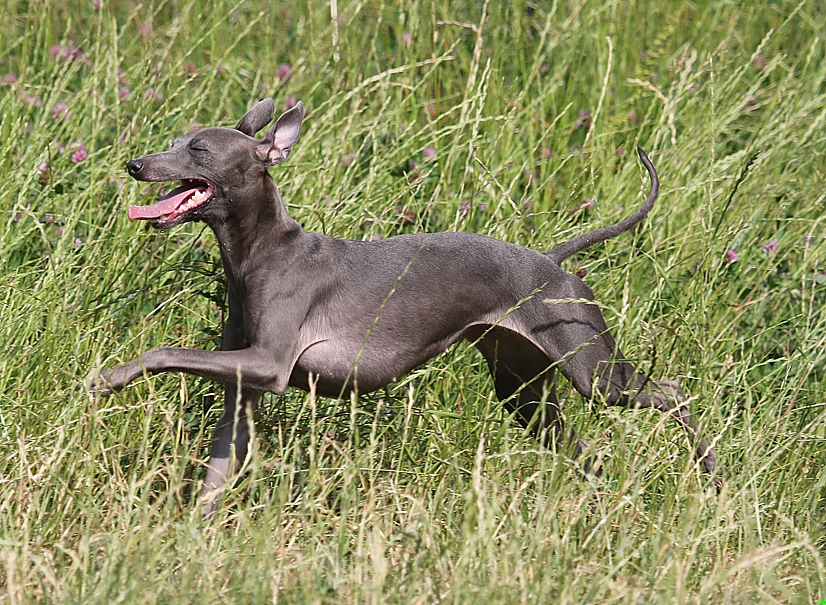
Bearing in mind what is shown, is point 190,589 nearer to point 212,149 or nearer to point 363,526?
point 363,526

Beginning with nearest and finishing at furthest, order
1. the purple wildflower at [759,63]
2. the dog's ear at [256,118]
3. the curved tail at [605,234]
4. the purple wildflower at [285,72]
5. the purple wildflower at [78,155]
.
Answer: the dog's ear at [256,118], the curved tail at [605,234], the purple wildflower at [78,155], the purple wildflower at [285,72], the purple wildflower at [759,63]

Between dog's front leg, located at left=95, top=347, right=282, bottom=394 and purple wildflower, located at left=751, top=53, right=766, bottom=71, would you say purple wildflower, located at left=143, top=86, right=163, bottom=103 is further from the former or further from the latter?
purple wildflower, located at left=751, top=53, right=766, bottom=71

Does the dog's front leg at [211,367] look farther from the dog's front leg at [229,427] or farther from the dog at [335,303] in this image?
the dog's front leg at [229,427]

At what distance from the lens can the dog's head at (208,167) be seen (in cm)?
354

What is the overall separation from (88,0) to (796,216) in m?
4.26

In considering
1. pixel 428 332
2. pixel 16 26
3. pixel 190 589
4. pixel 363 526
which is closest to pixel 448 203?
pixel 428 332

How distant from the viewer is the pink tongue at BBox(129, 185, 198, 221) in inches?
138

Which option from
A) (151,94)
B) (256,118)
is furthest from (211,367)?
(151,94)

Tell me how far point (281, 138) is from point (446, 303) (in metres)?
0.78

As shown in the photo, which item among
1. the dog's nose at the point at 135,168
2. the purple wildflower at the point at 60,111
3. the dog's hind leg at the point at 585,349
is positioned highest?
the dog's nose at the point at 135,168

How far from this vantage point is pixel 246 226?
3.72 m

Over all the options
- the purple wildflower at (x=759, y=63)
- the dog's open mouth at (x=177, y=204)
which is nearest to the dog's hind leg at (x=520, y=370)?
the dog's open mouth at (x=177, y=204)

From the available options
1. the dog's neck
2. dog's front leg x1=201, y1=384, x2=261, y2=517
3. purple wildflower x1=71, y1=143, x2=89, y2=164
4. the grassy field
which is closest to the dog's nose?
the dog's neck

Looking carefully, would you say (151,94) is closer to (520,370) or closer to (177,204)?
(177,204)
